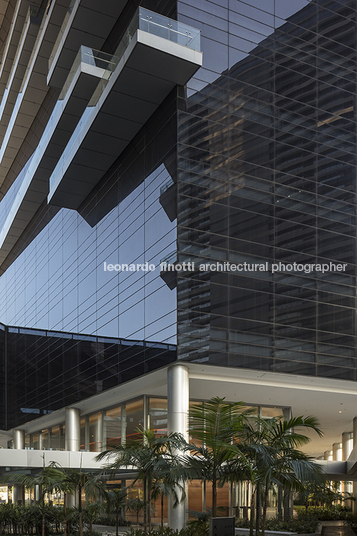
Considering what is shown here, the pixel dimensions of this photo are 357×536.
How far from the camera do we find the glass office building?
22172 mm

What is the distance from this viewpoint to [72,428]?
110 feet

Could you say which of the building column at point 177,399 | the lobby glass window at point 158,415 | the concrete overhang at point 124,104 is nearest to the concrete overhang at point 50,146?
the concrete overhang at point 124,104

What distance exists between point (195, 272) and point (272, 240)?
406cm

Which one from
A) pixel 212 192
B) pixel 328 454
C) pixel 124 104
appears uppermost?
pixel 124 104

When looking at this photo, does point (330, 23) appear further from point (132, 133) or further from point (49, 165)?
point (49, 165)

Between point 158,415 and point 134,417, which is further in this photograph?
point 134,417

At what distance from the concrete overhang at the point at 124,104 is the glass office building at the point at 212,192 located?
0.08 metres

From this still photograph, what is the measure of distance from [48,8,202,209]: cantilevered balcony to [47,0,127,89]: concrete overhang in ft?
16.6

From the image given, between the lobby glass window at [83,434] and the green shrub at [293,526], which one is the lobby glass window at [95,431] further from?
the green shrub at [293,526]

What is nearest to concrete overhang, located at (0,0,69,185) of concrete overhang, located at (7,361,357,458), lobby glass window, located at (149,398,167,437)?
concrete overhang, located at (7,361,357,458)

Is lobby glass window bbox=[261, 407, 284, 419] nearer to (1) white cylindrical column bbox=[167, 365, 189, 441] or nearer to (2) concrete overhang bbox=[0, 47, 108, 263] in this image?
(1) white cylindrical column bbox=[167, 365, 189, 441]

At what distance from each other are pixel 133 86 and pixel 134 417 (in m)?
15.5

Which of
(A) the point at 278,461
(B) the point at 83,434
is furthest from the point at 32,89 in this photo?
(A) the point at 278,461

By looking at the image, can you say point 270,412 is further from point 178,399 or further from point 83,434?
point 83,434
